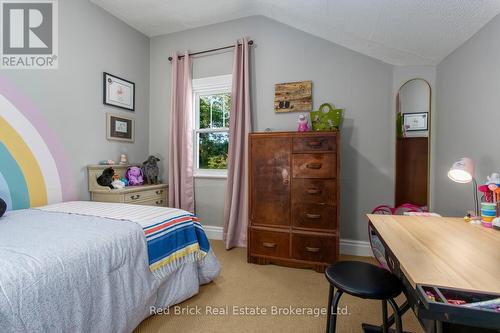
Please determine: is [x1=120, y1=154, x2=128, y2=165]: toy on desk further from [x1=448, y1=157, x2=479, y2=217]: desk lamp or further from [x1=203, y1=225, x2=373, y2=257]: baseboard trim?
[x1=448, y1=157, x2=479, y2=217]: desk lamp

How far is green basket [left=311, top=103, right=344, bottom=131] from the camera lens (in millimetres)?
2564

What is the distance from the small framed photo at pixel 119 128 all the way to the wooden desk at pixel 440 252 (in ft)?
9.46

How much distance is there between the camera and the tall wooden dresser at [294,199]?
7.59ft

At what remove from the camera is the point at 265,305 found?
71.6 inches

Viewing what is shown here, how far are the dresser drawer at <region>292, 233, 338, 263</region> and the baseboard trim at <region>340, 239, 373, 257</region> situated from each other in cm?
56

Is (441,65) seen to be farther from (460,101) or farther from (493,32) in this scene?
(493,32)

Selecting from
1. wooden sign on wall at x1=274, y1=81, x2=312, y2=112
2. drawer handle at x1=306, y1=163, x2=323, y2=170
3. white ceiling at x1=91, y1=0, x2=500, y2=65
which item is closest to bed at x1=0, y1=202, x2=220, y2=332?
drawer handle at x1=306, y1=163, x2=323, y2=170

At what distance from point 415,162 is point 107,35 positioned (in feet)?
12.1

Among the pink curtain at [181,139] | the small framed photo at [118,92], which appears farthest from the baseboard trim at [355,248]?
the small framed photo at [118,92]

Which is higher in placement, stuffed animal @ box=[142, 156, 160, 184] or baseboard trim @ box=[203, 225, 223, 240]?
stuffed animal @ box=[142, 156, 160, 184]

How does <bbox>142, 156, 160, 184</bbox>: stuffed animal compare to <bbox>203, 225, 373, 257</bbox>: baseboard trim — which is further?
<bbox>142, 156, 160, 184</bbox>: stuffed animal

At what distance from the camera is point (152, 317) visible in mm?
1668

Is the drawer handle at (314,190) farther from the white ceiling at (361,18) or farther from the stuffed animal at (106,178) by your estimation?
the stuffed animal at (106,178)

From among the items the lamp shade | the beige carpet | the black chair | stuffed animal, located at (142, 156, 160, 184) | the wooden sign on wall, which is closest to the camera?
the black chair
